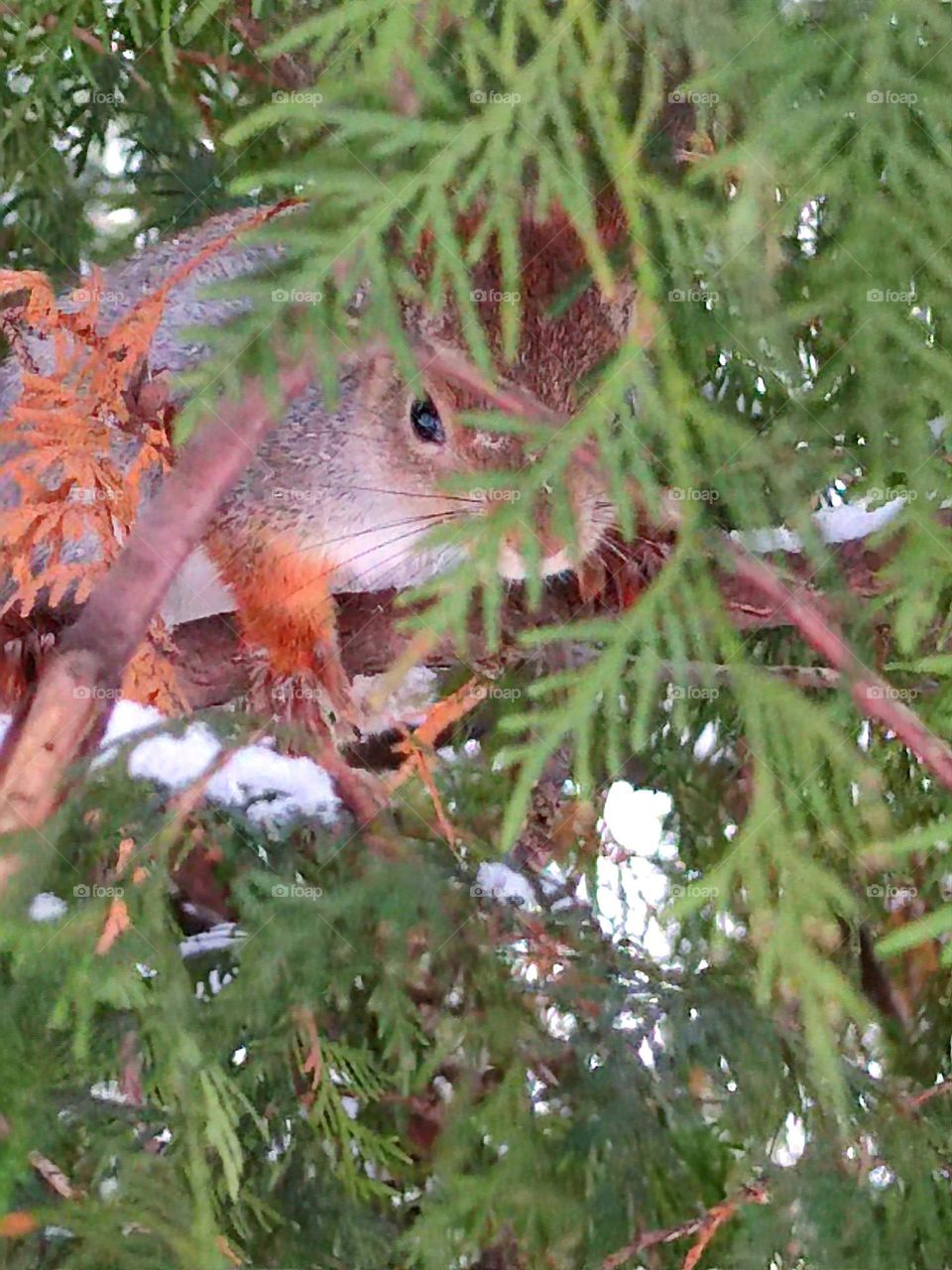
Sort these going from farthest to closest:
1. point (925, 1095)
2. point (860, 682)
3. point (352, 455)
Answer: point (352, 455) < point (925, 1095) < point (860, 682)

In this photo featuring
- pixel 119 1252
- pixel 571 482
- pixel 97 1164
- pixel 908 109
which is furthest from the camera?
pixel 571 482

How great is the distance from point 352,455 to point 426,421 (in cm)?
19

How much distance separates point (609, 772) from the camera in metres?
1.13

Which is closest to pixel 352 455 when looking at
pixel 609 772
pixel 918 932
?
pixel 609 772

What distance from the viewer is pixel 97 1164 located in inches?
42.4

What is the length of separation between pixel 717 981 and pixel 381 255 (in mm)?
904

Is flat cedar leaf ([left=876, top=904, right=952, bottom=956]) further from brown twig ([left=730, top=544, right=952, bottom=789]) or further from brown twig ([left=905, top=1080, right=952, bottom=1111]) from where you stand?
brown twig ([left=905, top=1080, right=952, bottom=1111])

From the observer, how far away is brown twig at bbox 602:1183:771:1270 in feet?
3.82

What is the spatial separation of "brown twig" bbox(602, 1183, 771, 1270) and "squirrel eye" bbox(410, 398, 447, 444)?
0.88 m

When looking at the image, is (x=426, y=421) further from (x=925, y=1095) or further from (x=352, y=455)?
(x=925, y=1095)

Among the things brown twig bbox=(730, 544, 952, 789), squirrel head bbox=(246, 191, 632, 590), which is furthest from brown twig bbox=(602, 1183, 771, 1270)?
squirrel head bbox=(246, 191, 632, 590)

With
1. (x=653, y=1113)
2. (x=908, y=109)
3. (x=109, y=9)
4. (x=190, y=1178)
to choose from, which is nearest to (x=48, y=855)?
(x=190, y=1178)

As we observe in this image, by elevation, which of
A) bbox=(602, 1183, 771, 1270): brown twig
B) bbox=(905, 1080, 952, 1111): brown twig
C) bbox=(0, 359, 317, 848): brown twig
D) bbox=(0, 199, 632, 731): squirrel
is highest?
bbox=(0, 359, 317, 848): brown twig

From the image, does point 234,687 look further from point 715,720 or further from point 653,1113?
point 653,1113
